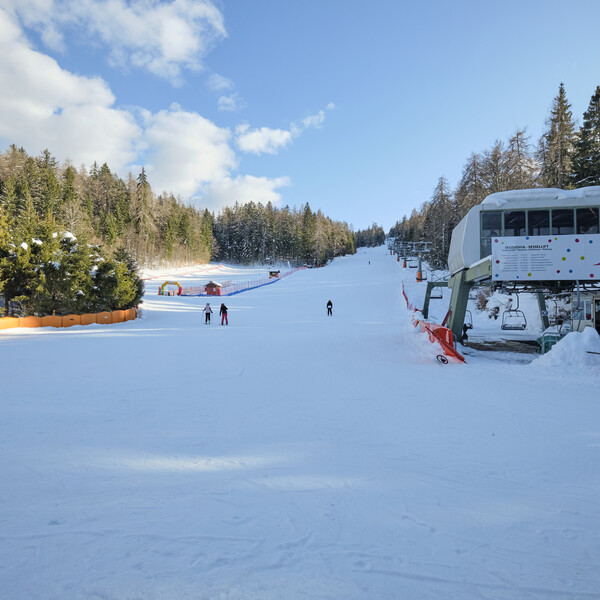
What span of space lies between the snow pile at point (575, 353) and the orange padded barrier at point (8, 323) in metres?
23.7

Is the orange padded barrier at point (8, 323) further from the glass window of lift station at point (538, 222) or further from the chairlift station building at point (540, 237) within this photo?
the glass window of lift station at point (538, 222)

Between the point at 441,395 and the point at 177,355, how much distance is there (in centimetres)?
843

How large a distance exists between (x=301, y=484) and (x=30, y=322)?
2151cm

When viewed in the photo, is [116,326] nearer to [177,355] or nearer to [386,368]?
[177,355]

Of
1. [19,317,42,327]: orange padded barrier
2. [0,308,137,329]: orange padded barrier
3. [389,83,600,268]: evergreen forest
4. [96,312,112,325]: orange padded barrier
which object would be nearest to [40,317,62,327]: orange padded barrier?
[0,308,137,329]: orange padded barrier

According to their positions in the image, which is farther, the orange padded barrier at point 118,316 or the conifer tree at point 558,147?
the conifer tree at point 558,147

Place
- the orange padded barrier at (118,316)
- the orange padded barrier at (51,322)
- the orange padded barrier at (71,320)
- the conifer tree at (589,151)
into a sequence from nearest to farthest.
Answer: the orange padded barrier at (51,322), the orange padded barrier at (71,320), the orange padded barrier at (118,316), the conifer tree at (589,151)

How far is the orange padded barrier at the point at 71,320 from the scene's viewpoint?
794 inches

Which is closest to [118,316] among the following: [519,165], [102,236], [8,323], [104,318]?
[104,318]

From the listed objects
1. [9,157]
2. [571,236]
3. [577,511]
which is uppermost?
[9,157]

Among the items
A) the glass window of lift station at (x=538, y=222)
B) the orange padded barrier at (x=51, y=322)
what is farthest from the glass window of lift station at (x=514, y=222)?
the orange padded barrier at (x=51, y=322)

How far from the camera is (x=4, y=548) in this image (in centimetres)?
280

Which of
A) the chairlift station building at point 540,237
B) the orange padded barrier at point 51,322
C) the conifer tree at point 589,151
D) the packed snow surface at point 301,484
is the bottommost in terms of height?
the packed snow surface at point 301,484

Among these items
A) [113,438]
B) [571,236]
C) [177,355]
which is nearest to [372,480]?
[113,438]
